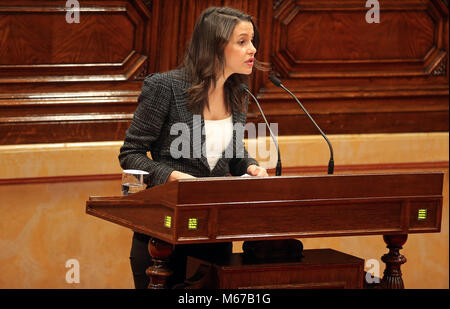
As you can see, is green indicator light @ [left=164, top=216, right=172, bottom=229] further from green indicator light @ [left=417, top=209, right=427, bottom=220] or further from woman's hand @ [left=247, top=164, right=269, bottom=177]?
green indicator light @ [left=417, top=209, right=427, bottom=220]

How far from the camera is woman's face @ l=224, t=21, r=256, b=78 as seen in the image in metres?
2.94

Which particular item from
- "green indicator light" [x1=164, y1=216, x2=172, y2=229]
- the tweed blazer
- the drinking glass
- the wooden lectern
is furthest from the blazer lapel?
"green indicator light" [x1=164, y1=216, x2=172, y2=229]

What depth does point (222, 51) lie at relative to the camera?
2.96m

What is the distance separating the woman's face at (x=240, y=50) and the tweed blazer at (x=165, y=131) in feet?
0.59

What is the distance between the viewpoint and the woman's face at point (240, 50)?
2.94 meters

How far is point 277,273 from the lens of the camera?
103 inches

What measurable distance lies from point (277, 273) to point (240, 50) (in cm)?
81

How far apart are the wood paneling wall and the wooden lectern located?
1406 mm

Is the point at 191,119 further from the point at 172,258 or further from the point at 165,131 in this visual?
the point at 172,258
